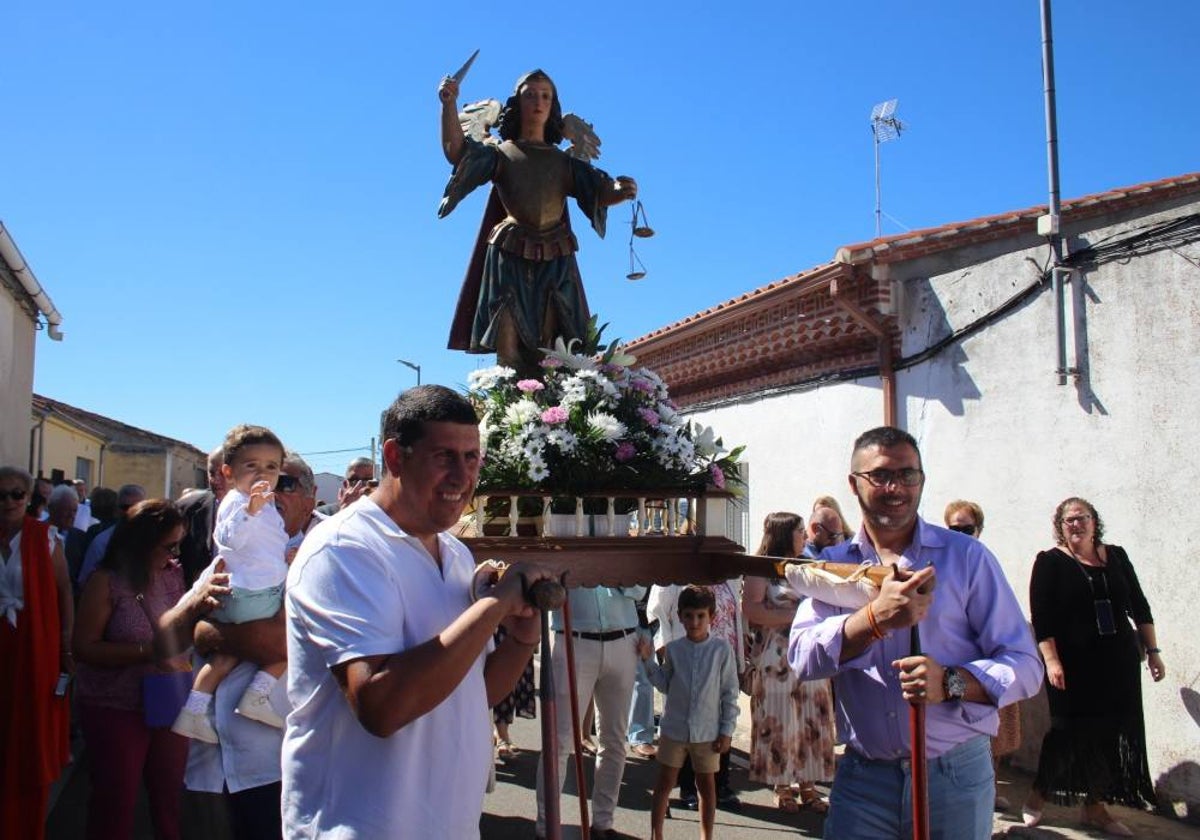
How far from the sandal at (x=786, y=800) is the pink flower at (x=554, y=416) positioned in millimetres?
3985

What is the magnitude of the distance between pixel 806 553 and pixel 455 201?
2.63m

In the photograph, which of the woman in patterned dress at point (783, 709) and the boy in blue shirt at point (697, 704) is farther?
the woman in patterned dress at point (783, 709)

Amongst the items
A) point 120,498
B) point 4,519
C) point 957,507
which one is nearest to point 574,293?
point 4,519

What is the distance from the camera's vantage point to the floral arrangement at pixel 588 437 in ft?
11.5

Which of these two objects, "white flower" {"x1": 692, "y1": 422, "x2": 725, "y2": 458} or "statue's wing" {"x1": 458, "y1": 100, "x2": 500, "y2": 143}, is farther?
"statue's wing" {"x1": 458, "y1": 100, "x2": 500, "y2": 143}

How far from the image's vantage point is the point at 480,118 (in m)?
4.58

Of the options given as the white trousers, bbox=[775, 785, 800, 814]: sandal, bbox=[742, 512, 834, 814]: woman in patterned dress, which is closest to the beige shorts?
the white trousers

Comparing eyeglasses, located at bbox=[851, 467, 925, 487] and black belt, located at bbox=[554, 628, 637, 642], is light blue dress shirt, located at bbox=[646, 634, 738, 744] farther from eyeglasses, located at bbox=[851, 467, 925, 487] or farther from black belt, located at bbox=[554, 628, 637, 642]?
eyeglasses, located at bbox=[851, 467, 925, 487]

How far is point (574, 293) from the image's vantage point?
14.9ft

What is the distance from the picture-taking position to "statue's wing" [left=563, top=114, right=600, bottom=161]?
15.4 feet

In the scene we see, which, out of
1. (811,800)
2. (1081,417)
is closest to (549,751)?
(811,800)

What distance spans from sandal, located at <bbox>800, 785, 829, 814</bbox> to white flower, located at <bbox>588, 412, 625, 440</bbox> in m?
3.90

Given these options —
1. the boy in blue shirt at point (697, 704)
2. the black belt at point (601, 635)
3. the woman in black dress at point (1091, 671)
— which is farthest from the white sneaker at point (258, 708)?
the woman in black dress at point (1091, 671)

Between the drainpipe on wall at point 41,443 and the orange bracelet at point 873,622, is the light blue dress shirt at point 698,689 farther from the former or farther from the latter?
the drainpipe on wall at point 41,443
